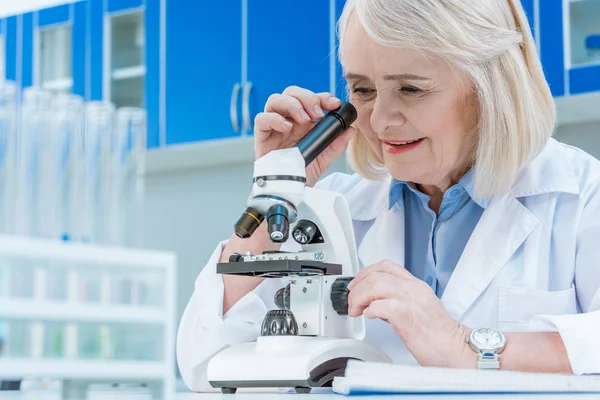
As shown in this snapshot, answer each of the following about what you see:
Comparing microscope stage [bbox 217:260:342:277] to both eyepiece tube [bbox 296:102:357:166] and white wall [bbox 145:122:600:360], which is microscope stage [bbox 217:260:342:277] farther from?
white wall [bbox 145:122:600:360]

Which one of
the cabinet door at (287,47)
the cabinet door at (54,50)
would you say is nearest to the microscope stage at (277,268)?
the cabinet door at (287,47)

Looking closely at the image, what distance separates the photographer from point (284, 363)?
3.81 feet

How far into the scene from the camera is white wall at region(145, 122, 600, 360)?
3855 mm

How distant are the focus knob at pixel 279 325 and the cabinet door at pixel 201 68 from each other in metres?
2.26

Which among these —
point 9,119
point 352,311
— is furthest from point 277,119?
point 9,119

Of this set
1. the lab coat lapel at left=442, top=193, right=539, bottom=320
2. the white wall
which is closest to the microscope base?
the lab coat lapel at left=442, top=193, right=539, bottom=320

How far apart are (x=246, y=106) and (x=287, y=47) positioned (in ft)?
0.92

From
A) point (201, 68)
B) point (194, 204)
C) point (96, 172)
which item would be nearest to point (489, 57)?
point (96, 172)

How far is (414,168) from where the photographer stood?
1.51m

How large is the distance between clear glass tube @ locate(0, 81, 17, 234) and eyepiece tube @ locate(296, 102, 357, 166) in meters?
1.08

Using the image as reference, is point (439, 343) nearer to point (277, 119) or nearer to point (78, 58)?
point (277, 119)

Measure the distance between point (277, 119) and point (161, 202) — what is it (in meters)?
2.68

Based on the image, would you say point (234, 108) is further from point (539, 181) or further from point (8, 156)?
point (539, 181)

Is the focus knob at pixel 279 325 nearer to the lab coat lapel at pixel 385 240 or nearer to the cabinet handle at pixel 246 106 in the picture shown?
the lab coat lapel at pixel 385 240
